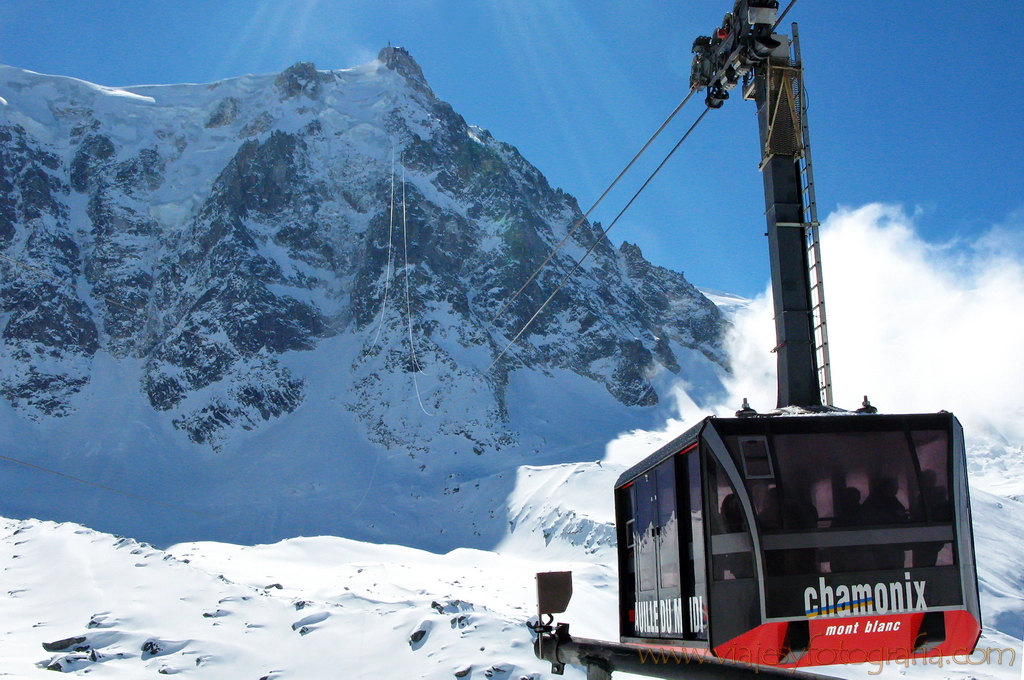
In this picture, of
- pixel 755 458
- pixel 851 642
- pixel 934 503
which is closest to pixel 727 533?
pixel 755 458

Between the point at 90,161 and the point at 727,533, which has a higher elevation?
the point at 90,161

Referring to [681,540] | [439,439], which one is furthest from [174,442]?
[681,540]

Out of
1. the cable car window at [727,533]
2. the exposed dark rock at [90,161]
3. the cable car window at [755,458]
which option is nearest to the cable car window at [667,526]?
the cable car window at [727,533]

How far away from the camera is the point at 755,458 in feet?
19.5

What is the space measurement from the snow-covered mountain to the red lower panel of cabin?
6273 centimetres

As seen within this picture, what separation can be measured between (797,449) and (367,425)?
3702 inches

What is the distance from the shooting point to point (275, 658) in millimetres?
27484

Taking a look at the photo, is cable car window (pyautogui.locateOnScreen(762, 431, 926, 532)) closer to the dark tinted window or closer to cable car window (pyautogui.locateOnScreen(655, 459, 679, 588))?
the dark tinted window

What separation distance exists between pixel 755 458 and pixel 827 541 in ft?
2.69

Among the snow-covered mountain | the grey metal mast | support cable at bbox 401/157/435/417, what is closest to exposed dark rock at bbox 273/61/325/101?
the snow-covered mountain

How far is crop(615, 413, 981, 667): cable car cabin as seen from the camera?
5.73m

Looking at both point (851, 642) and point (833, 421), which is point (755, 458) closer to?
point (833, 421)

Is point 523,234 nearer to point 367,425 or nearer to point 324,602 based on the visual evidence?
point 367,425

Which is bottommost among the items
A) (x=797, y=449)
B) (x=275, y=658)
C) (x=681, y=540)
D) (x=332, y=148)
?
(x=275, y=658)
